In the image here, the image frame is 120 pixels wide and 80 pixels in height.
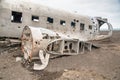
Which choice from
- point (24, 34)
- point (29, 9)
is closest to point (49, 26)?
point (29, 9)

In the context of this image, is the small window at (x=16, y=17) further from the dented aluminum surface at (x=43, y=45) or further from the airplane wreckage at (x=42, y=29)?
the dented aluminum surface at (x=43, y=45)

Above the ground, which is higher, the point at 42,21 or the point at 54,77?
the point at 42,21

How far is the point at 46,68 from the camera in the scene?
13.5 m

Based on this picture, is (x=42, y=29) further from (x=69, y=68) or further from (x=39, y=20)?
(x=69, y=68)

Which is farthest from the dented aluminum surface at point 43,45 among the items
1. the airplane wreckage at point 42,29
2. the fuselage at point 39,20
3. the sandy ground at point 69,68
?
the fuselage at point 39,20

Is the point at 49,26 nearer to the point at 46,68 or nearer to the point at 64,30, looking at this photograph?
the point at 64,30

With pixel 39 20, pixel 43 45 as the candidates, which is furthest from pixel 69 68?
pixel 39 20

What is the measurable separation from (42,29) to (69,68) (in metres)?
4.13

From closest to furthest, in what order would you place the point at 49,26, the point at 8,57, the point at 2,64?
the point at 2,64
the point at 8,57
the point at 49,26

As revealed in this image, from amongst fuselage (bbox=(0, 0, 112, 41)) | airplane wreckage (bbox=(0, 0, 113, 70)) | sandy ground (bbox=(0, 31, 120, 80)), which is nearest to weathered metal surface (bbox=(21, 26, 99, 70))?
airplane wreckage (bbox=(0, 0, 113, 70))

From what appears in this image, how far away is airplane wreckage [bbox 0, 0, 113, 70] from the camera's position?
14773mm

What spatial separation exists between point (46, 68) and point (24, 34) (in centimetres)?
395

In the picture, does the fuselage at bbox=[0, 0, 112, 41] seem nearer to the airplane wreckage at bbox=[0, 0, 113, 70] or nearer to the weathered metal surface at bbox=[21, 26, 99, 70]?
the airplane wreckage at bbox=[0, 0, 113, 70]

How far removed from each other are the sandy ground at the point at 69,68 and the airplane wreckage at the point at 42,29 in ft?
2.45
